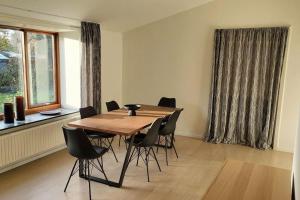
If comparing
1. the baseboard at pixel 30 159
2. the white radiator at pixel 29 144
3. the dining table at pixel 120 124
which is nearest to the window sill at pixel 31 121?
the white radiator at pixel 29 144

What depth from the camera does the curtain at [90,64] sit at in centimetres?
439

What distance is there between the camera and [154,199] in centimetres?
290

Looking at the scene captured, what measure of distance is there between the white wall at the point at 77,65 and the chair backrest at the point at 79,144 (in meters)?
2.02

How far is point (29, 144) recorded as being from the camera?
366 cm

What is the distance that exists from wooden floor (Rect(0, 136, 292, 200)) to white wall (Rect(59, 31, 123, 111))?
3.71 ft

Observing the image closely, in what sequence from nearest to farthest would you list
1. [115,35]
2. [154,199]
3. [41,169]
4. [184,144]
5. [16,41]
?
[154,199]
[41,169]
[16,41]
[184,144]
[115,35]

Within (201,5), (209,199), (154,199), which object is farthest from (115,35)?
(209,199)

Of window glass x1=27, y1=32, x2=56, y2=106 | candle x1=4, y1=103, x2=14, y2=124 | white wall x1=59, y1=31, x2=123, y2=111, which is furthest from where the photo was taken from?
white wall x1=59, y1=31, x2=123, y2=111

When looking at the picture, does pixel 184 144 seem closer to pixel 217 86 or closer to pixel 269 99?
pixel 217 86

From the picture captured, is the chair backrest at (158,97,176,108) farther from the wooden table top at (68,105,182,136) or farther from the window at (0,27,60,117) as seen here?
the window at (0,27,60,117)

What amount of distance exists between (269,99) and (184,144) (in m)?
1.71

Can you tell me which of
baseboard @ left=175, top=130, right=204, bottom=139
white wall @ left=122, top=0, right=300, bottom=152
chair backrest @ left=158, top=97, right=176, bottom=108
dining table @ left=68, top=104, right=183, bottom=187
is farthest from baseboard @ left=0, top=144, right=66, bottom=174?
baseboard @ left=175, top=130, right=204, bottom=139

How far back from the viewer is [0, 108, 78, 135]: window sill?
3421 millimetres

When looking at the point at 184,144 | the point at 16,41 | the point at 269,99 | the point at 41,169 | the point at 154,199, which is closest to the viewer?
the point at 154,199
